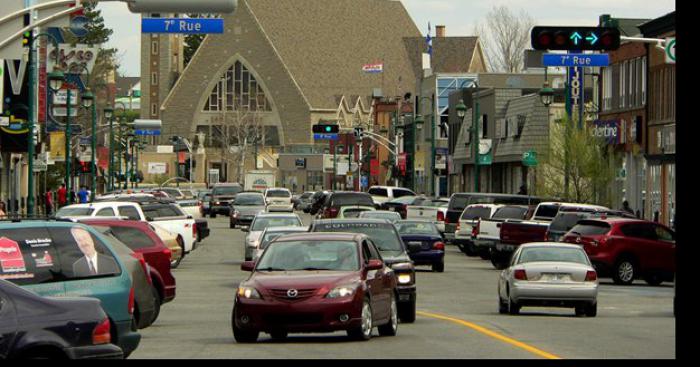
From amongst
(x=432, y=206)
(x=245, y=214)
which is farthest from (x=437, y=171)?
(x=432, y=206)

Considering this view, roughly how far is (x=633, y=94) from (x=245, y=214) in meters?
19.3

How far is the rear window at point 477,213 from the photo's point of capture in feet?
164

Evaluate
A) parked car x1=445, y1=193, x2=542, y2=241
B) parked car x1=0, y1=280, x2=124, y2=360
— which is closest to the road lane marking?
parked car x1=0, y1=280, x2=124, y2=360

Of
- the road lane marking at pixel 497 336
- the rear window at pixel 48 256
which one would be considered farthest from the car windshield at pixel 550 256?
the rear window at pixel 48 256

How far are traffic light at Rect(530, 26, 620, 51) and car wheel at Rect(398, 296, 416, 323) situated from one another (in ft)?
35.1

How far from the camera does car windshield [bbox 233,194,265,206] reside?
7275cm

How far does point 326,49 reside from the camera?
193625mm

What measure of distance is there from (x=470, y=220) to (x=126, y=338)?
119 ft

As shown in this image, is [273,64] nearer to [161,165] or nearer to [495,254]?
[161,165]

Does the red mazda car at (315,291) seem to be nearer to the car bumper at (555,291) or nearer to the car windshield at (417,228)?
the car bumper at (555,291)

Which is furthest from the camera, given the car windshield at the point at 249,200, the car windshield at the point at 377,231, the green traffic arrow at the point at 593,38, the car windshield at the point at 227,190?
the car windshield at the point at 227,190

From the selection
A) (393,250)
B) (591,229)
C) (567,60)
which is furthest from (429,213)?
(393,250)

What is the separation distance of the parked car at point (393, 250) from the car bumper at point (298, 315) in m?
4.47

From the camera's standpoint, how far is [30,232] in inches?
607
